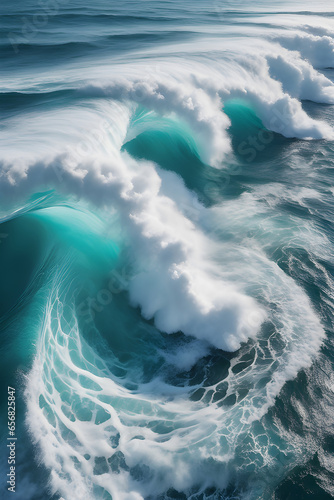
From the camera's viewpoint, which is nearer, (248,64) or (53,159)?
(53,159)

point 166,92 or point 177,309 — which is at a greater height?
point 166,92

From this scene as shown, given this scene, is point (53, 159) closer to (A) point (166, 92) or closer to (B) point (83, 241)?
(B) point (83, 241)

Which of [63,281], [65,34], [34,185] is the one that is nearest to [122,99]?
[34,185]

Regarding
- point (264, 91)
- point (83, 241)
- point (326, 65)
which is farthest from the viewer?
point (326, 65)

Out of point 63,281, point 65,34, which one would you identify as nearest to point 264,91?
point 65,34

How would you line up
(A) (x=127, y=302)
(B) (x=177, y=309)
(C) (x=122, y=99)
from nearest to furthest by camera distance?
(B) (x=177, y=309) → (A) (x=127, y=302) → (C) (x=122, y=99)

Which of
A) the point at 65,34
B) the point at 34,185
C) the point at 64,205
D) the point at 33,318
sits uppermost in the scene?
the point at 65,34

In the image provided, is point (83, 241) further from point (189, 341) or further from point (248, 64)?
point (248, 64)
